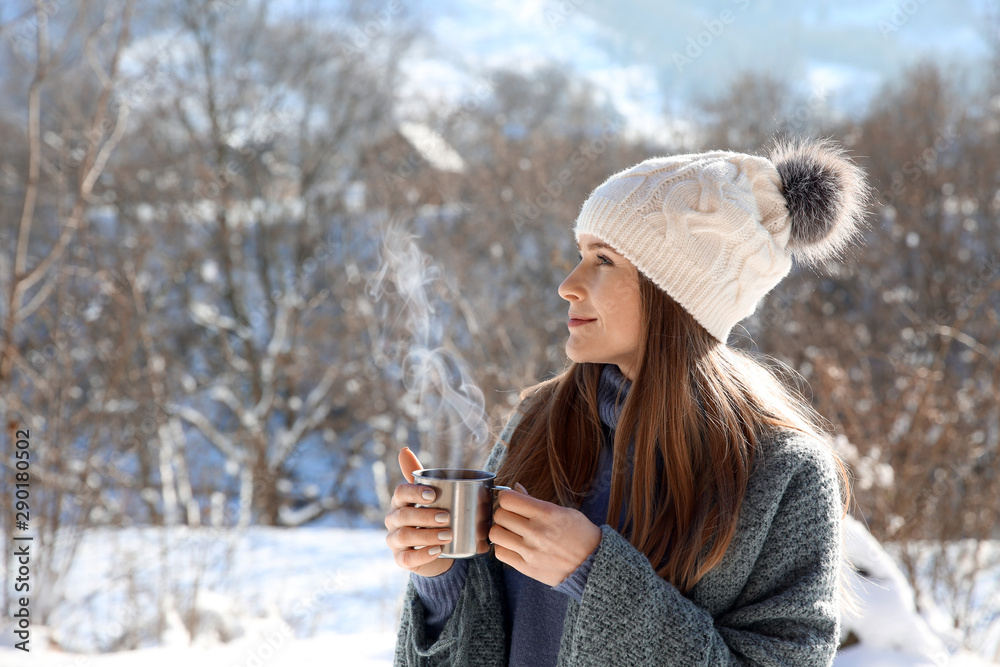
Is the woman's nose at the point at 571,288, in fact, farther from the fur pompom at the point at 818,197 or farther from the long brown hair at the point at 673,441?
the fur pompom at the point at 818,197

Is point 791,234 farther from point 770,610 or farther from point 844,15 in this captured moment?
point 844,15

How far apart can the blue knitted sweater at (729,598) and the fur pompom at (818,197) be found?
448 mm

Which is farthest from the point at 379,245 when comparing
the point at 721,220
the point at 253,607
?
the point at 721,220

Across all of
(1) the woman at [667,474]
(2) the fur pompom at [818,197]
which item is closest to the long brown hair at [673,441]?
(1) the woman at [667,474]

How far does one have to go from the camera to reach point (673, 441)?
139cm

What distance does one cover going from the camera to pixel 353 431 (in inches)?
496

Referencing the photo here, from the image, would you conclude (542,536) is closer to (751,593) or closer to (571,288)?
(751,593)

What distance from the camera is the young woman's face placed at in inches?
59.1

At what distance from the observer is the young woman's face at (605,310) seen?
150 cm

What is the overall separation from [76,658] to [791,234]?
3.24 m

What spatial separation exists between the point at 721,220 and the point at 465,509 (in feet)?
2.64

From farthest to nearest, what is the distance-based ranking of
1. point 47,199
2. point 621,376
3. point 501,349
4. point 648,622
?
1. point 47,199
2. point 501,349
3. point 621,376
4. point 648,622

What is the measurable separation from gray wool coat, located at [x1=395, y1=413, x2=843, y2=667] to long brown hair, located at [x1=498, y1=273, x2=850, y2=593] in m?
0.04

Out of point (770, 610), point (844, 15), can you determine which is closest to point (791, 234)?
point (770, 610)
